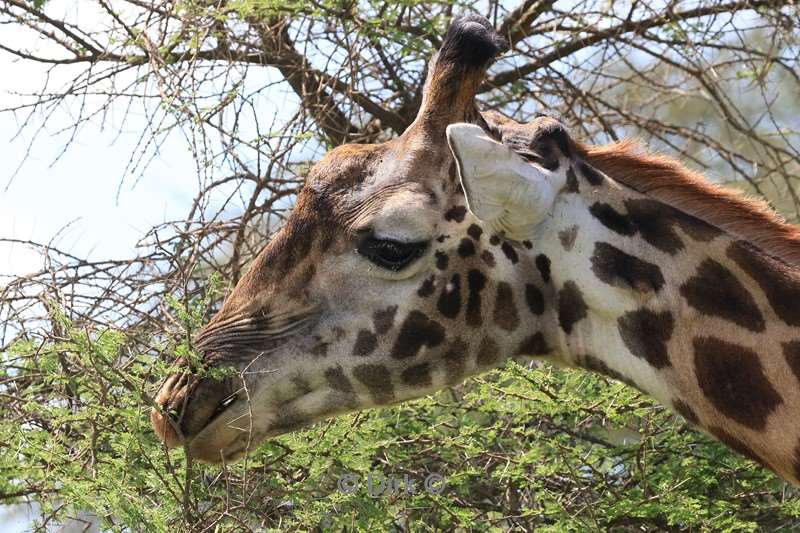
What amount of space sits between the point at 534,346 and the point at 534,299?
188 millimetres

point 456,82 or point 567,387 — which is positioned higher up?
point 456,82

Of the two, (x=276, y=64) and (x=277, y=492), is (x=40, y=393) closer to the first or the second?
(x=277, y=492)

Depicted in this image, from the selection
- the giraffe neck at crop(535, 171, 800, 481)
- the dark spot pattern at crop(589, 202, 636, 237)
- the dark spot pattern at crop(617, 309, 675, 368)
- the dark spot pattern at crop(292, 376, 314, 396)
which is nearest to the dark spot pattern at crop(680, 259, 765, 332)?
the giraffe neck at crop(535, 171, 800, 481)

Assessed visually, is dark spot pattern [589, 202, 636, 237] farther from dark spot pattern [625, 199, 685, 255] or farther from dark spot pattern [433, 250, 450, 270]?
dark spot pattern [433, 250, 450, 270]

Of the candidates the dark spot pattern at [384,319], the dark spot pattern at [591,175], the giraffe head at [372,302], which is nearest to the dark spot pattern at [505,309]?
the giraffe head at [372,302]

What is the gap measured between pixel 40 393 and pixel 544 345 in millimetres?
2875

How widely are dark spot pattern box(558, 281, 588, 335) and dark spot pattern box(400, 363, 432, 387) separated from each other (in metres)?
0.51

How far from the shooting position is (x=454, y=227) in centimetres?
414

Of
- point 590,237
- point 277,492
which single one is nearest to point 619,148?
→ point 590,237

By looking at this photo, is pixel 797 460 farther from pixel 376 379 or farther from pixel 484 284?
pixel 376 379

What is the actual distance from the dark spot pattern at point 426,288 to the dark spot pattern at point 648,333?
650 mm

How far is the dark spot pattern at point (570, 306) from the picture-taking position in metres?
4.02

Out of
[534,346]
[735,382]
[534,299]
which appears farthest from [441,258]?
[735,382]

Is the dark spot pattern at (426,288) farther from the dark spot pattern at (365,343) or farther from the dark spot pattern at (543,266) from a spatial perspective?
the dark spot pattern at (543,266)
